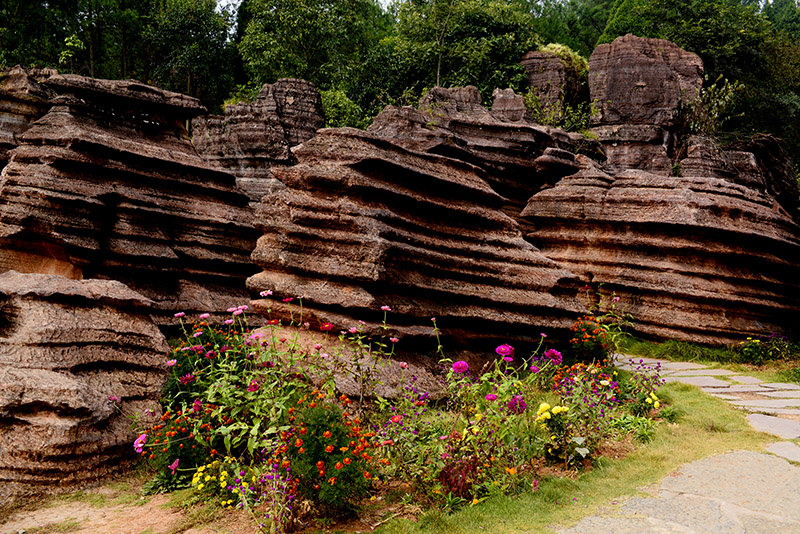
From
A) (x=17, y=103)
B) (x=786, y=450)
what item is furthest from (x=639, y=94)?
(x=17, y=103)

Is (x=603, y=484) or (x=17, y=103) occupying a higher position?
(x=17, y=103)

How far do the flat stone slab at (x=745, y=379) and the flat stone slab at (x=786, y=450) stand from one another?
3410 millimetres

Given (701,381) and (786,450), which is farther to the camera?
(701,381)

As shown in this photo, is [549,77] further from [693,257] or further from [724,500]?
[724,500]

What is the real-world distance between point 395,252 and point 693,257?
683 cm

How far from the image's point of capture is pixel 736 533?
3.29 metres

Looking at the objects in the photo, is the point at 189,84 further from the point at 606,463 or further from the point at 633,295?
the point at 606,463

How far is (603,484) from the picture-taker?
4211 mm

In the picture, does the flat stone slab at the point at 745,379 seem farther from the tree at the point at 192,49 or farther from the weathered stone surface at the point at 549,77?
the tree at the point at 192,49

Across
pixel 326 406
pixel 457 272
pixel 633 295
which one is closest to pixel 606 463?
pixel 326 406

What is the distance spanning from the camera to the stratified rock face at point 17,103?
13.0m

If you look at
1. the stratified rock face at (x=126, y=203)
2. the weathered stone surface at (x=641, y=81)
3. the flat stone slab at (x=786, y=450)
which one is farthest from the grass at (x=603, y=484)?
the weathered stone surface at (x=641, y=81)

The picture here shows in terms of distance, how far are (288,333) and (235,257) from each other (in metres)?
4.46

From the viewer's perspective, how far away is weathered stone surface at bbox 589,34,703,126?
23188mm
